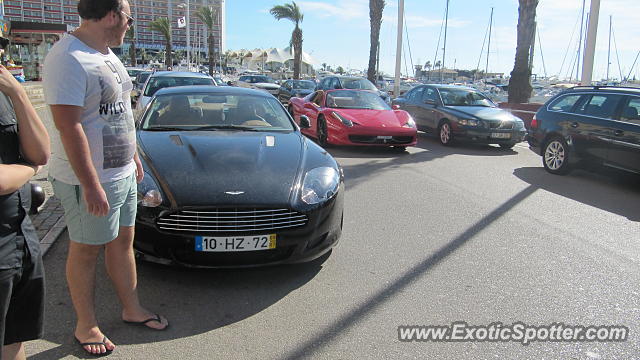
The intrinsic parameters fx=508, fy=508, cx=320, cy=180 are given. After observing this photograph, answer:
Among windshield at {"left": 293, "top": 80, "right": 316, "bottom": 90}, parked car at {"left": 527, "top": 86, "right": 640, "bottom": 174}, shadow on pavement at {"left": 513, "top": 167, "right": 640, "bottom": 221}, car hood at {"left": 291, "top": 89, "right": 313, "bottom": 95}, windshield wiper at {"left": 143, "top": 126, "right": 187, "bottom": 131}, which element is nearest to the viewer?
windshield wiper at {"left": 143, "top": 126, "right": 187, "bottom": 131}

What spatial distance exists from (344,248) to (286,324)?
1.51 meters

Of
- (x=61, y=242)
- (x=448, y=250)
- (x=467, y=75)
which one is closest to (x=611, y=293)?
(x=448, y=250)

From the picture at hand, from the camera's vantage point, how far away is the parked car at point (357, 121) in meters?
10.2

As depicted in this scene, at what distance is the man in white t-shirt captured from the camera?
2.36 meters

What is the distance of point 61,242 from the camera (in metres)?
4.49

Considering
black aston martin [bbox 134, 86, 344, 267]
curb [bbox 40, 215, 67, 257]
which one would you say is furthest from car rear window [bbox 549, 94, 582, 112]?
curb [bbox 40, 215, 67, 257]

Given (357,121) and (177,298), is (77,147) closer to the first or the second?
(177,298)

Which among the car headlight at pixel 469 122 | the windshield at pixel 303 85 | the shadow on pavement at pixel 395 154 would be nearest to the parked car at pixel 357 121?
the shadow on pavement at pixel 395 154

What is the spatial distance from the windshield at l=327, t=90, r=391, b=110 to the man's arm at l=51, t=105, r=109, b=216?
913 cm

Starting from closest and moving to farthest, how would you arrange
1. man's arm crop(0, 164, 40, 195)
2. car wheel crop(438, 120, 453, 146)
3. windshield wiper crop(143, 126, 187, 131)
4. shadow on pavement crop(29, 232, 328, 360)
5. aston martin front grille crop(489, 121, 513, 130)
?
man's arm crop(0, 164, 40, 195), shadow on pavement crop(29, 232, 328, 360), windshield wiper crop(143, 126, 187, 131), aston martin front grille crop(489, 121, 513, 130), car wheel crop(438, 120, 453, 146)

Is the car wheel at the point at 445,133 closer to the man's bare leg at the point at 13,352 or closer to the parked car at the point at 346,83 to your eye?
the parked car at the point at 346,83

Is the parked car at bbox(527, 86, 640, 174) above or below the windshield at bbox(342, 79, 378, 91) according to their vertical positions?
below

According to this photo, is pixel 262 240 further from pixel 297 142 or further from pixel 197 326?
pixel 297 142

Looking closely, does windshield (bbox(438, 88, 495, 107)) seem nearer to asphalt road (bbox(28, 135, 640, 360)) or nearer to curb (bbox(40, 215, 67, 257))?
asphalt road (bbox(28, 135, 640, 360))
